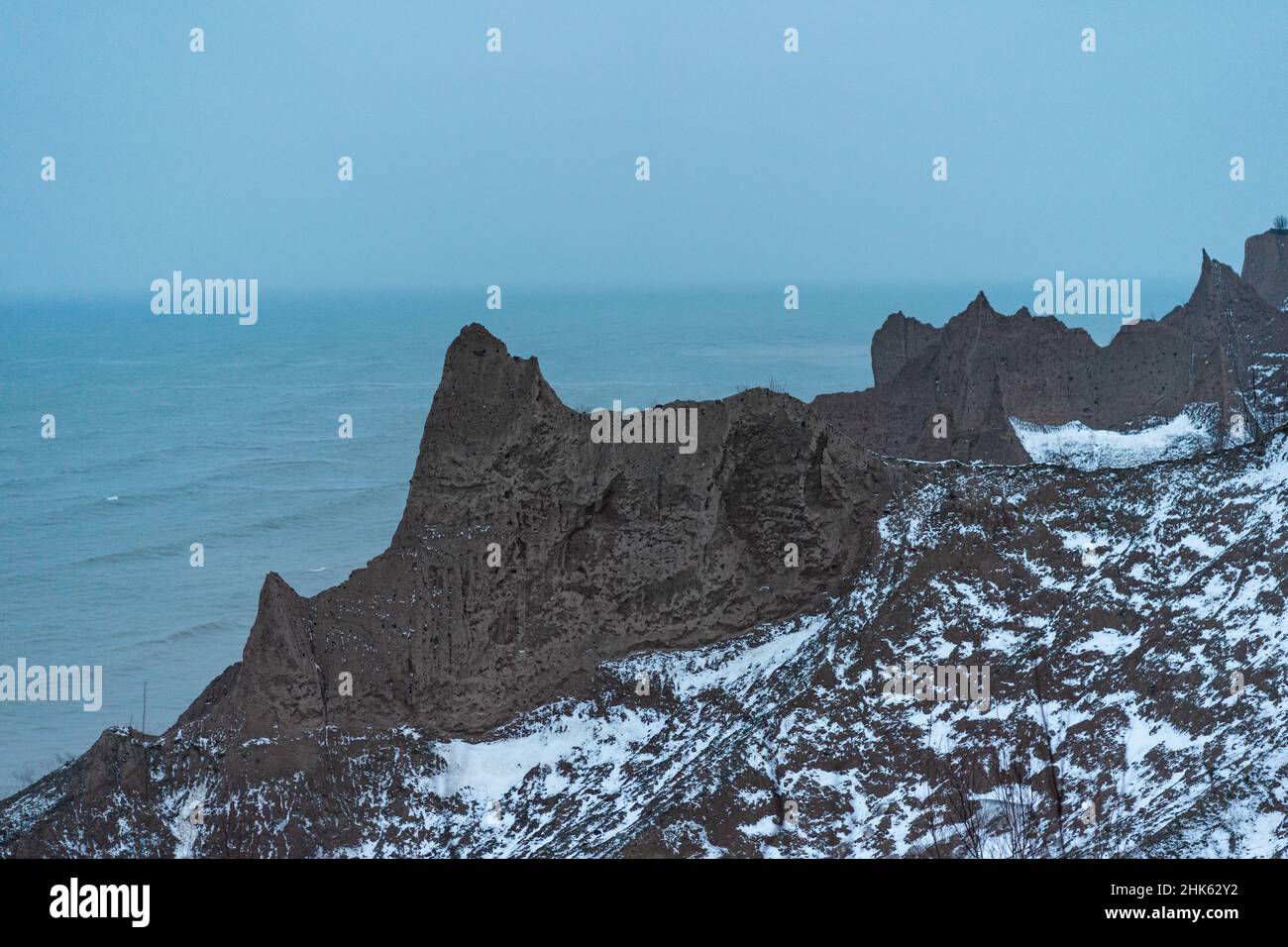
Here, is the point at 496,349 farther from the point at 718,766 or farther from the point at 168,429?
the point at 168,429

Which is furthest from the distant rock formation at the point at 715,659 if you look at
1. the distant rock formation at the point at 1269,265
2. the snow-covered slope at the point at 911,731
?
the distant rock formation at the point at 1269,265

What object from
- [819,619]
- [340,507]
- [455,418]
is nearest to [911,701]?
[819,619]

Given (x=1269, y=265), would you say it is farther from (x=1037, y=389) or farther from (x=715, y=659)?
(x=715, y=659)

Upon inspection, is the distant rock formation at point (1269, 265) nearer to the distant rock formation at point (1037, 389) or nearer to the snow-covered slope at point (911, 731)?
→ the distant rock formation at point (1037, 389)

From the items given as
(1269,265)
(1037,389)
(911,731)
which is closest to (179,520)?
(1037,389)

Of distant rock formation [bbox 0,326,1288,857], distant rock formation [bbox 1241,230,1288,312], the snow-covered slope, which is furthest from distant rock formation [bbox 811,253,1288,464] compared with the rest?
distant rock formation [bbox 1241,230,1288,312]

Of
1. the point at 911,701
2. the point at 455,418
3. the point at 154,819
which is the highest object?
the point at 455,418

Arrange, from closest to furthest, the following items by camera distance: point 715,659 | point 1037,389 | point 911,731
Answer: point 911,731 < point 715,659 < point 1037,389
